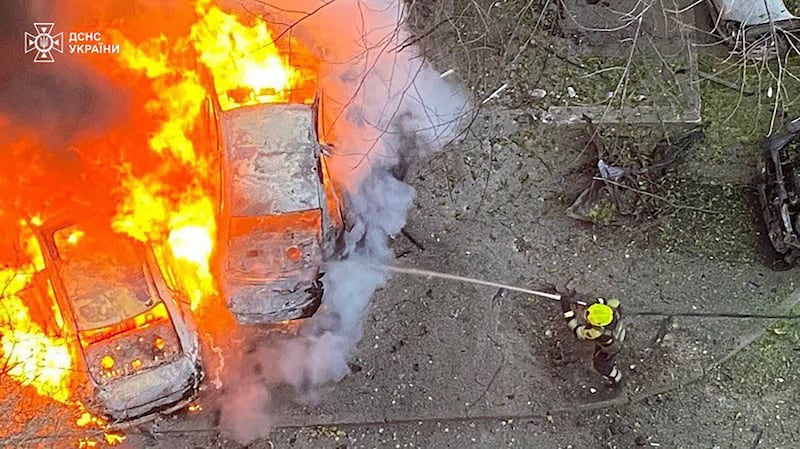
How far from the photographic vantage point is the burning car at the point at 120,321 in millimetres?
6281

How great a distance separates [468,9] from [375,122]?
171cm

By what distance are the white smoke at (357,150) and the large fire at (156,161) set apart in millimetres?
448

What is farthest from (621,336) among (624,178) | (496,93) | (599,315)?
(496,93)

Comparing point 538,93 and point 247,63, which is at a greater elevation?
point 247,63

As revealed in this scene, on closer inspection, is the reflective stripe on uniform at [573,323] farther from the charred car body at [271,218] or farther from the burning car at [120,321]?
the burning car at [120,321]

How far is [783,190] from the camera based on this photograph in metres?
6.80

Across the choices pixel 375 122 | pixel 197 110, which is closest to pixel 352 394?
pixel 375 122

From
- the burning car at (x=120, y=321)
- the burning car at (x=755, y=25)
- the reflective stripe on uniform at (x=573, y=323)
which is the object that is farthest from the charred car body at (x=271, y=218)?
the burning car at (x=755, y=25)

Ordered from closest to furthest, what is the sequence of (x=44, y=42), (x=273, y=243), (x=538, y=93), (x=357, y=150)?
(x=273, y=243), (x=357, y=150), (x=538, y=93), (x=44, y=42)

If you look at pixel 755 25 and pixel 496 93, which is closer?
pixel 755 25

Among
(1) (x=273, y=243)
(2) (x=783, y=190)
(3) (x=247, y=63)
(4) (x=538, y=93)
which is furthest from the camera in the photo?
(4) (x=538, y=93)

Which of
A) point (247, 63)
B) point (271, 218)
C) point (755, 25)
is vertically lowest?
point (271, 218)

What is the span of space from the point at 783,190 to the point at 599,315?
2437 millimetres

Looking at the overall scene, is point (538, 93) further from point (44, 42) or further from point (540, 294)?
point (44, 42)
